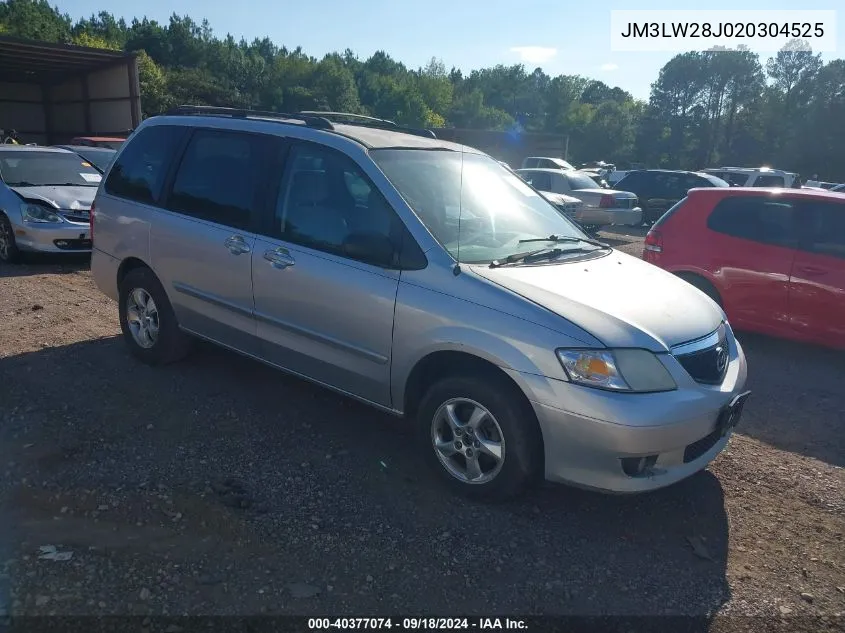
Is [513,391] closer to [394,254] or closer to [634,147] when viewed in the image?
[394,254]

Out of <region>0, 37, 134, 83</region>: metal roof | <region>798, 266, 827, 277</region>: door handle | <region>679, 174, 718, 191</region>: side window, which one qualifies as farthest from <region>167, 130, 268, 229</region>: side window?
<region>0, 37, 134, 83</region>: metal roof

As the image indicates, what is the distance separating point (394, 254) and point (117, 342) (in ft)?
11.5

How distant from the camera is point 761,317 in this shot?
662 centimetres

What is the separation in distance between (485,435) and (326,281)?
1.31 metres

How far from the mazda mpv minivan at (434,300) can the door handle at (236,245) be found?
0.02 meters

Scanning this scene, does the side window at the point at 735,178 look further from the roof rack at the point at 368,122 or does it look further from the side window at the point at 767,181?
the roof rack at the point at 368,122

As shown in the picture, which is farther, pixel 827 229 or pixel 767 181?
pixel 767 181

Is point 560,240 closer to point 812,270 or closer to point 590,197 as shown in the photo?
point 812,270

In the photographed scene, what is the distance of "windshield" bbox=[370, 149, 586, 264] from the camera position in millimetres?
3947

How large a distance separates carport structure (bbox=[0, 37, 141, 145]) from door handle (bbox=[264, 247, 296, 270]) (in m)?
19.8

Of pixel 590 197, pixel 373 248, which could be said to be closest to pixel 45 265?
pixel 373 248

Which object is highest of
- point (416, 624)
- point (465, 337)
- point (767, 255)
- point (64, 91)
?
point (64, 91)

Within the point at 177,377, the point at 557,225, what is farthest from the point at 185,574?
the point at 557,225

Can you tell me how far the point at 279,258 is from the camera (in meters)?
4.29
